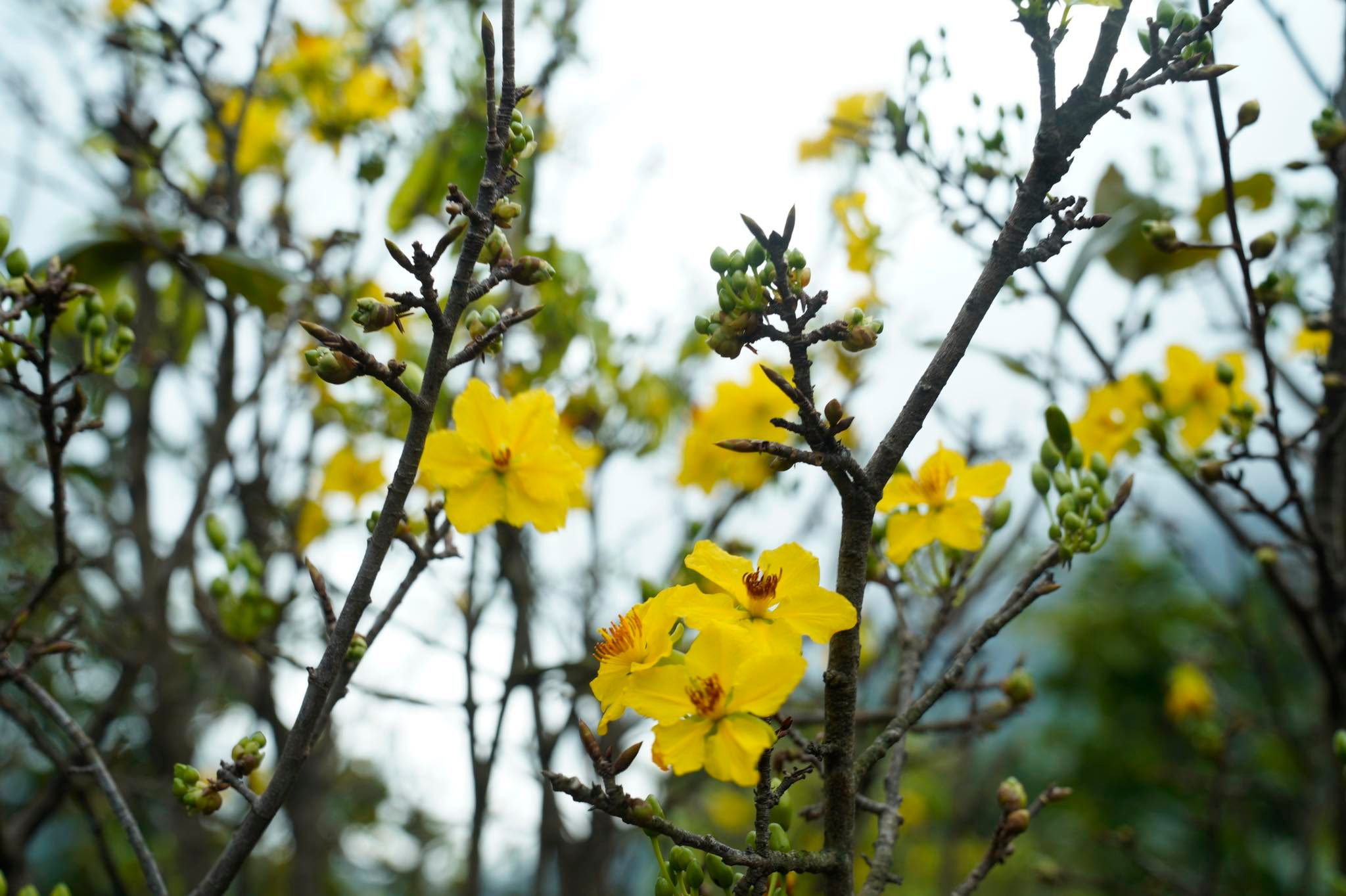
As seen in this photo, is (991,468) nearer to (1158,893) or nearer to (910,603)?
(910,603)

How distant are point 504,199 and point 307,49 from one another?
2363 millimetres

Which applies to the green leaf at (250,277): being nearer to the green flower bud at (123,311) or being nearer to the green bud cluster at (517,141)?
the green flower bud at (123,311)

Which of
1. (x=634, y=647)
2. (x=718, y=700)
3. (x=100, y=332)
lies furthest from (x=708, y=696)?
(x=100, y=332)

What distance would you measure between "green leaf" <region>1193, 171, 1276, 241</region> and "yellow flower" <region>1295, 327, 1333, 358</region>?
0.31 meters

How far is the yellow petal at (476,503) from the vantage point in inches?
51.1

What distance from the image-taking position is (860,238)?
2070 mm

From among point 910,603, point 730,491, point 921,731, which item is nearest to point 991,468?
point 921,731

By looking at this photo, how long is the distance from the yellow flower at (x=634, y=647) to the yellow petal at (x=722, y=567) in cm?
4

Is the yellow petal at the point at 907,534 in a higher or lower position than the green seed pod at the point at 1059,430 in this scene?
lower

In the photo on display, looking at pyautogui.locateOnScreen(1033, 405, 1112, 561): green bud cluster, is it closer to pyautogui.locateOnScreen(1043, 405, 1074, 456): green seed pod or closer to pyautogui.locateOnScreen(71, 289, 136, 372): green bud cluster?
pyautogui.locateOnScreen(1043, 405, 1074, 456): green seed pod

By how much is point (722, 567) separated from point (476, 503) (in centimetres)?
47

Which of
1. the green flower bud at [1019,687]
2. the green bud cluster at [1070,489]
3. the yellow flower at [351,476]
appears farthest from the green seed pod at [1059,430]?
the yellow flower at [351,476]

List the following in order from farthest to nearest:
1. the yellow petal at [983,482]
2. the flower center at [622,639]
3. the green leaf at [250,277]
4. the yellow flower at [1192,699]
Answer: the yellow flower at [1192,699] < the green leaf at [250,277] < the yellow petal at [983,482] < the flower center at [622,639]

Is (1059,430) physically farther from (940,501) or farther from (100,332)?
(100,332)
